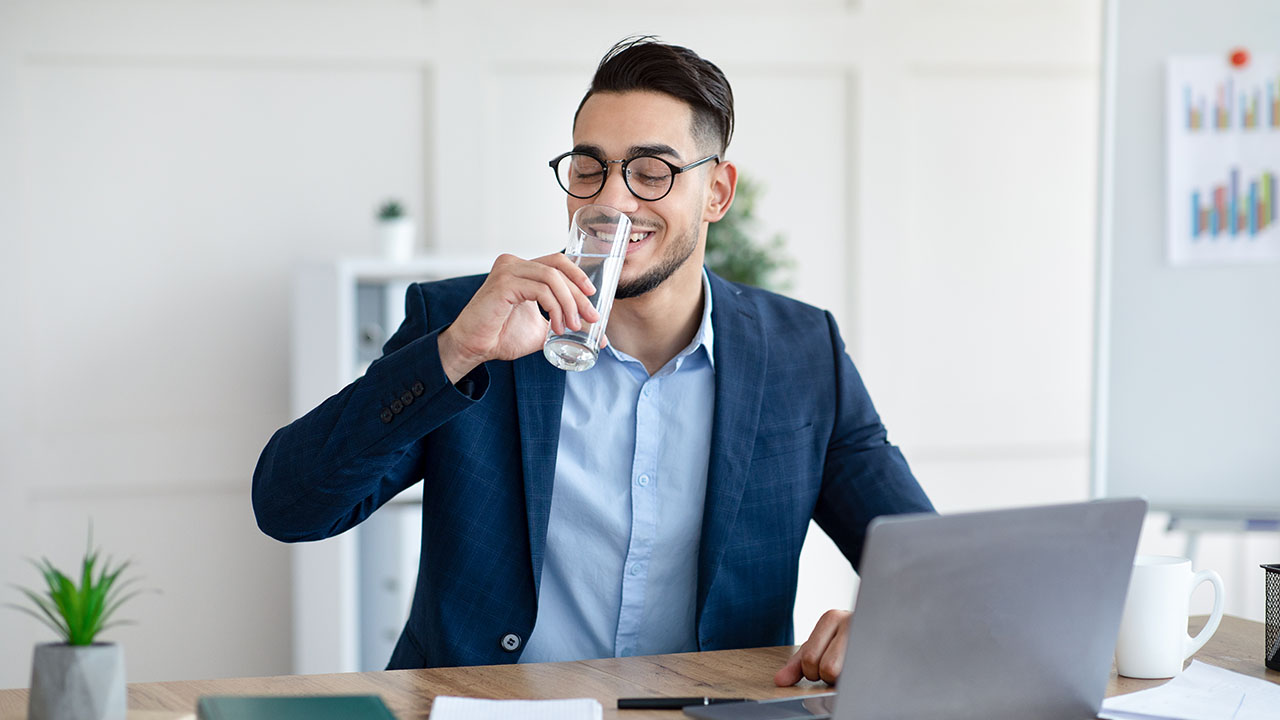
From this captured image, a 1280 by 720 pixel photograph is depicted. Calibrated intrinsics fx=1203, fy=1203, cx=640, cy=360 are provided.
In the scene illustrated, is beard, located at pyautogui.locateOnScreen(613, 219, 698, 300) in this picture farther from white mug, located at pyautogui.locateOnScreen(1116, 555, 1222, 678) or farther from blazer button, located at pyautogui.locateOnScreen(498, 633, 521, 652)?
white mug, located at pyautogui.locateOnScreen(1116, 555, 1222, 678)

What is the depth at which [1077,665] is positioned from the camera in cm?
118

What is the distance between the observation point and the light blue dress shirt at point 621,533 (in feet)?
5.69

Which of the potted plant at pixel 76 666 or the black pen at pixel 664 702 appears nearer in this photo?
the potted plant at pixel 76 666

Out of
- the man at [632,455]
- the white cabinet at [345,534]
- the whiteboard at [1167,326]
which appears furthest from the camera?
the white cabinet at [345,534]

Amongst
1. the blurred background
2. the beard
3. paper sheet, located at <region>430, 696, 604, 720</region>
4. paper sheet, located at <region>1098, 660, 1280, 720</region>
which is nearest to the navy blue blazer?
the beard

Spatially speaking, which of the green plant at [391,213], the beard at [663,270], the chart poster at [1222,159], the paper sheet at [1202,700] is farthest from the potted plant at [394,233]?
the paper sheet at [1202,700]

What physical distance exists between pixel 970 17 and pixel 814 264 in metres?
0.98

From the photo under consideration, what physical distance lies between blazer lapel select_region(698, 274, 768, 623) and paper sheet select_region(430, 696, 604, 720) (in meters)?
0.49

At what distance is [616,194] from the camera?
5.64ft

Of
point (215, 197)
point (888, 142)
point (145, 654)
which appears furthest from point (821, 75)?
point (145, 654)

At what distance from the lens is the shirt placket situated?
1.73 m

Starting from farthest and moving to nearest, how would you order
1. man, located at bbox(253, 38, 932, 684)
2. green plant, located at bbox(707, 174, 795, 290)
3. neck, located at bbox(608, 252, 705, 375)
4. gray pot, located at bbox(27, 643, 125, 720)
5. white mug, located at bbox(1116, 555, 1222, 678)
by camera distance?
green plant, located at bbox(707, 174, 795, 290)
neck, located at bbox(608, 252, 705, 375)
man, located at bbox(253, 38, 932, 684)
white mug, located at bbox(1116, 555, 1222, 678)
gray pot, located at bbox(27, 643, 125, 720)

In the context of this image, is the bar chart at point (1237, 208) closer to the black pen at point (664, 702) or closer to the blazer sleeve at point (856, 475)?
the blazer sleeve at point (856, 475)

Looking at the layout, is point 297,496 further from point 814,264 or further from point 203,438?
point 814,264
